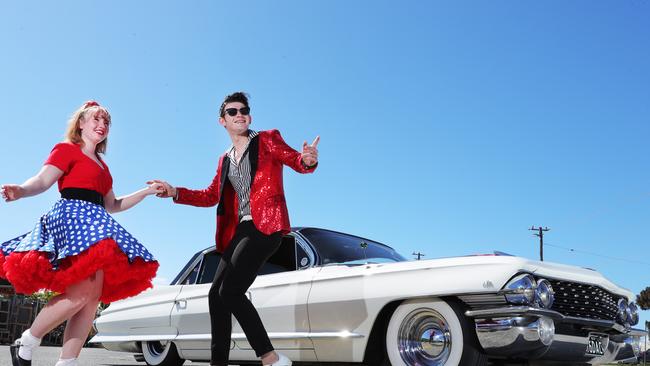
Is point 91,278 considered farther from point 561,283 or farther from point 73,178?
point 561,283

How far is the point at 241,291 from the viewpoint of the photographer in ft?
11.6

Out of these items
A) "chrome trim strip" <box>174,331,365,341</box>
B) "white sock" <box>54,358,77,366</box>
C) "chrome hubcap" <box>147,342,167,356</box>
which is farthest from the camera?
"chrome hubcap" <box>147,342,167,356</box>

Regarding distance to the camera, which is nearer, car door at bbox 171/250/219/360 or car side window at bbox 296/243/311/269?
car side window at bbox 296/243/311/269

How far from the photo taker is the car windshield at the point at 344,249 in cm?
485

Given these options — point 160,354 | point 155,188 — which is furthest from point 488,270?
point 160,354

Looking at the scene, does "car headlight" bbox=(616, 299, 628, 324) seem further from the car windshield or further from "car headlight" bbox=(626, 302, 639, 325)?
the car windshield

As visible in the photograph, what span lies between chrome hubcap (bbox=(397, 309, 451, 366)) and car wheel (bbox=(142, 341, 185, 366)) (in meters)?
2.68

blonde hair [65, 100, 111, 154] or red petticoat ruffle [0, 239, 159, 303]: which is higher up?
blonde hair [65, 100, 111, 154]

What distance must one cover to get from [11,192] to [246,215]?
1.29 meters

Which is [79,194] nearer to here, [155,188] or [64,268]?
[64,268]

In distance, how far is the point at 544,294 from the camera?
3701 millimetres

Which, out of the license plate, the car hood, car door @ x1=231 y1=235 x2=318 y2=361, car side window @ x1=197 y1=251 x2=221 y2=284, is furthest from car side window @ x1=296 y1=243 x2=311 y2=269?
the license plate

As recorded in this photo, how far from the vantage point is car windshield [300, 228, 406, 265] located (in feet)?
15.9

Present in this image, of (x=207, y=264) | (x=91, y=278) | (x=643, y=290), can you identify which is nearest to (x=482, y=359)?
(x=91, y=278)
